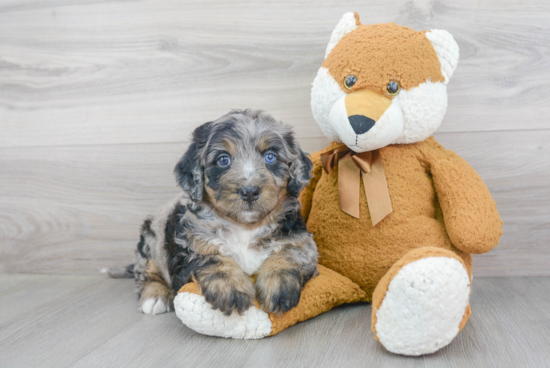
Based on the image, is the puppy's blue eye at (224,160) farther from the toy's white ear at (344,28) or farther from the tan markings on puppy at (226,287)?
the toy's white ear at (344,28)

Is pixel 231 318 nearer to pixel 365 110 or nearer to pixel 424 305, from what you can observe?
pixel 424 305

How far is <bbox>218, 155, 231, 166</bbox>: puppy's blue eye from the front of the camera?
1.81 metres

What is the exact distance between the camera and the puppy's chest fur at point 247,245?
183 cm

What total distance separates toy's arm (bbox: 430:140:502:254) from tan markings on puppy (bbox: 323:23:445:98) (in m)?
0.37

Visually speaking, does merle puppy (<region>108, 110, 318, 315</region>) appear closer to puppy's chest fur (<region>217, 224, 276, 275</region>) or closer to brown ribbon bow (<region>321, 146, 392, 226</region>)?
puppy's chest fur (<region>217, 224, 276, 275</region>)

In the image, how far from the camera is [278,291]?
5.41ft

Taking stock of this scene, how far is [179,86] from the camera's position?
2602 millimetres

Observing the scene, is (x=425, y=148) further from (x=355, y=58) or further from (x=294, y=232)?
(x=294, y=232)

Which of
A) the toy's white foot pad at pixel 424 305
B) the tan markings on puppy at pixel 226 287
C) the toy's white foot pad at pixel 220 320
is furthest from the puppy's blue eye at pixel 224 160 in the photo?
the toy's white foot pad at pixel 424 305

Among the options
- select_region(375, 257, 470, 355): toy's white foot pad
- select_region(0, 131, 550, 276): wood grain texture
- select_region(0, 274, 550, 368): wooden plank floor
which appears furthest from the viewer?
select_region(0, 131, 550, 276): wood grain texture

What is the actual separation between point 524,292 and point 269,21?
1834 millimetres

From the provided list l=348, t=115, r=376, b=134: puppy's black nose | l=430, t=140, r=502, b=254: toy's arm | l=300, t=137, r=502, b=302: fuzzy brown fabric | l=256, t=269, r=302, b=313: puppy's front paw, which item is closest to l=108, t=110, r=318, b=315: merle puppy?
l=256, t=269, r=302, b=313: puppy's front paw

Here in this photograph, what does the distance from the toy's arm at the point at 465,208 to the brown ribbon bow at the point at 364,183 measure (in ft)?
0.73

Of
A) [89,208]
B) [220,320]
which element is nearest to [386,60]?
[220,320]
